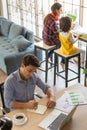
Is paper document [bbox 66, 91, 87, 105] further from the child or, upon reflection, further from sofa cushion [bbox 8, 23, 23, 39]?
sofa cushion [bbox 8, 23, 23, 39]

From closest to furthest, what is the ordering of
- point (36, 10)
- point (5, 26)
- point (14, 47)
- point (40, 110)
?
point (40, 110), point (14, 47), point (5, 26), point (36, 10)

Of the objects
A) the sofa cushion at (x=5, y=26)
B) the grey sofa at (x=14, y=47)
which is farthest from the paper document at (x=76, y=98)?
the sofa cushion at (x=5, y=26)

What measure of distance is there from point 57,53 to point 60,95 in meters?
1.50

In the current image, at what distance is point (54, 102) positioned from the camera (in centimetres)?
231

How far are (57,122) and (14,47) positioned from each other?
2.95 m

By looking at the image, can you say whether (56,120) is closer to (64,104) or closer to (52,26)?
(64,104)

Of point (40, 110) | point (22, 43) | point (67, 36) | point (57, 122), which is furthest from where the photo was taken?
point (22, 43)

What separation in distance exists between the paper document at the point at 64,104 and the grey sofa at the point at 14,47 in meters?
2.20

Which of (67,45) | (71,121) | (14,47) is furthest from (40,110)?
(14,47)

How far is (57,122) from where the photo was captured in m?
2.10

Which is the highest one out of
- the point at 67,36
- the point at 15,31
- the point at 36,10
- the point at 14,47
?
the point at 36,10

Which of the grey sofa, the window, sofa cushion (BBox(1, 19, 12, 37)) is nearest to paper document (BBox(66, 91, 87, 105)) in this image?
the grey sofa

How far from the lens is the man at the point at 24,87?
228 centimetres

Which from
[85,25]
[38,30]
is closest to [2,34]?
[38,30]
